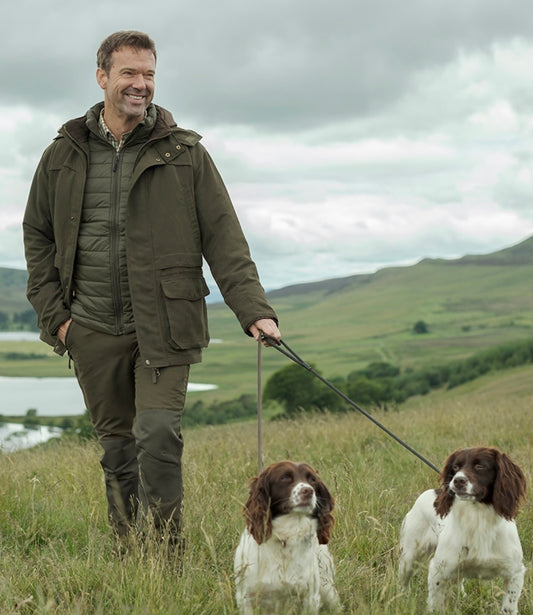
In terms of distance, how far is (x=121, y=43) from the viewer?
16.0 ft

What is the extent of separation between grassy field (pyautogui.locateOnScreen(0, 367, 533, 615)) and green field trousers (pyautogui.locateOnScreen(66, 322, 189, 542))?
0.27 metres

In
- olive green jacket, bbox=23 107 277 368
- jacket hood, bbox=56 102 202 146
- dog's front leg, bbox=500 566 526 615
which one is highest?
jacket hood, bbox=56 102 202 146

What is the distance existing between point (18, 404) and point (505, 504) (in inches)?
4474

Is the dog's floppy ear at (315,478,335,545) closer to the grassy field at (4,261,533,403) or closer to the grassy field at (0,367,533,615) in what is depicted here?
the grassy field at (0,367,533,615)

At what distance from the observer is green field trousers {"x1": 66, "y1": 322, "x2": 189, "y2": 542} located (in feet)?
15.8

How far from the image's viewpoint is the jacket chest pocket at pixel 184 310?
4844 millimetres

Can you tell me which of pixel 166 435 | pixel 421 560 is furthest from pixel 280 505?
pixel 421 560

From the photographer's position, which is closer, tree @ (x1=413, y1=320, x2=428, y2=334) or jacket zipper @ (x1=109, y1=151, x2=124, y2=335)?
jacket zipper @ (x1=109, y1=151, x2=124, y2=335)

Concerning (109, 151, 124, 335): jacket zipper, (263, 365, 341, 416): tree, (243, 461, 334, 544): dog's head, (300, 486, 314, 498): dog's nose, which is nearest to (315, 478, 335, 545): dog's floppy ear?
(243, 461, 334, 544): dog's head

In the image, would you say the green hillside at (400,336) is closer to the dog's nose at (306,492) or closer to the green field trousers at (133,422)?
the green field trousers at (133,422)

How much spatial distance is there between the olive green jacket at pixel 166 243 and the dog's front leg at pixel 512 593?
1.91 meters

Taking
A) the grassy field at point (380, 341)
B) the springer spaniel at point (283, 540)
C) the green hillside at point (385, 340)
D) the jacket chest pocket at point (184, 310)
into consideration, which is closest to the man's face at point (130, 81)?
the jacket chest pocket at point (184, 310)

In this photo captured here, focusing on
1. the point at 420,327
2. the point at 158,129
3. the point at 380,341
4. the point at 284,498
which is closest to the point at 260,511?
the point at 284,498

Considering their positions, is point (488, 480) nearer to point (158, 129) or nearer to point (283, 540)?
point (283, 540)
